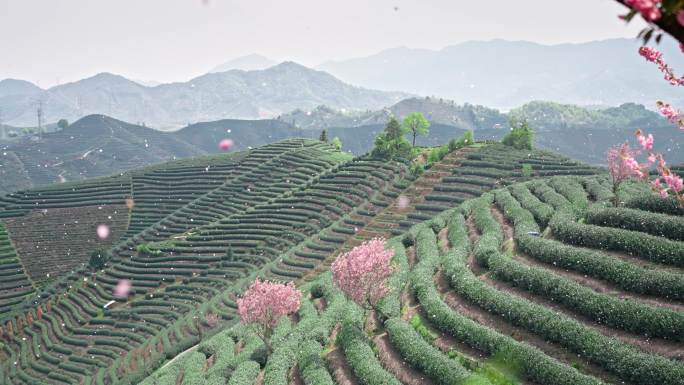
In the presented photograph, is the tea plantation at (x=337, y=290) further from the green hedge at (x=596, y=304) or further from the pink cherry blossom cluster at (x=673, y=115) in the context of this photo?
the pink cherry blossom cluster at (x=673, y=115)

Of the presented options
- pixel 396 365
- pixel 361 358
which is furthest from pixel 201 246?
pixel 396 365

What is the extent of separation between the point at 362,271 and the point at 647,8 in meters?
28.9

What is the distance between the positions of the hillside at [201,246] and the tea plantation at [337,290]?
0.38 meters

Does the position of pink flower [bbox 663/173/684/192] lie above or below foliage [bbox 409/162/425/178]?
above

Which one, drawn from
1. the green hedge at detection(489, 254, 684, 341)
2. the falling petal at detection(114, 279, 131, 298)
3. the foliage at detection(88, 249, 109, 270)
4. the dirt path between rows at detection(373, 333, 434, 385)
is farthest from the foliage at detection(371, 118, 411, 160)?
the dirt path between rows at detection(373, 333, 434, 385)

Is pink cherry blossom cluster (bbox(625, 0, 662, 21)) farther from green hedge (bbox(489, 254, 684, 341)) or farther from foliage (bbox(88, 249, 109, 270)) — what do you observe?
foliage (bbox(88, 249, 109, 270))

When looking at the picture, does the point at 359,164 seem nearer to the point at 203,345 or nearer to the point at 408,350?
the point at 203,345

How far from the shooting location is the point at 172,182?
13100 cm

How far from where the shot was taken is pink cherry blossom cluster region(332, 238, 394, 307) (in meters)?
33.0

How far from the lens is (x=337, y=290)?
46031mm

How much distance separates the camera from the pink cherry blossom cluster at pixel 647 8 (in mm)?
Result: 4828

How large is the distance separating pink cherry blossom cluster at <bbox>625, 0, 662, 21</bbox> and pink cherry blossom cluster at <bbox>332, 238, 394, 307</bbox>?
28.6 metres

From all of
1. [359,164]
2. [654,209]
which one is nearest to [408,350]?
[654,209]

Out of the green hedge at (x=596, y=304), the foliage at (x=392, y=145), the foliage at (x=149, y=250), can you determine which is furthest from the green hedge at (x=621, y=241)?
the foliage at (x=392, y=145)
